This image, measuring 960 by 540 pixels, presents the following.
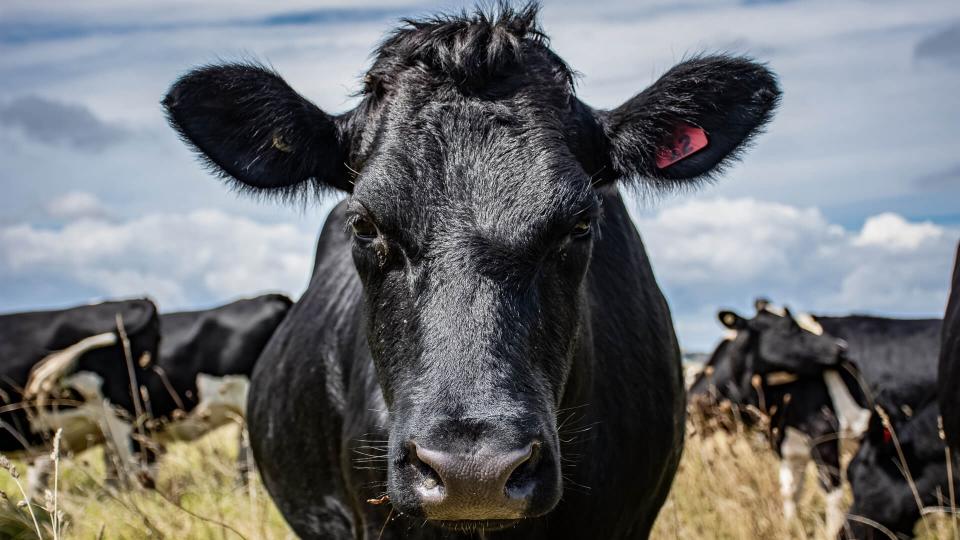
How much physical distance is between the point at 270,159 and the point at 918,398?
9273mm

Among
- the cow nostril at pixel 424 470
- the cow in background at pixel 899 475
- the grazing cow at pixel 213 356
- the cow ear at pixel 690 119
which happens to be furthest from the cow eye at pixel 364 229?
the grazing cow at pixel 213 356

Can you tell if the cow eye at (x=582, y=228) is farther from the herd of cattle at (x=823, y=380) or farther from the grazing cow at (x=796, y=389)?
the grazing cow at (x=796, y=389)

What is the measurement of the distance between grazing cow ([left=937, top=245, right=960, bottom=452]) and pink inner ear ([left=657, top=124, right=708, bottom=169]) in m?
2.14

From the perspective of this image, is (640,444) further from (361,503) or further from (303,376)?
(303,376)

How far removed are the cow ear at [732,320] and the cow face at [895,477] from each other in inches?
150

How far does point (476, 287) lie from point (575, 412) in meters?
0.83

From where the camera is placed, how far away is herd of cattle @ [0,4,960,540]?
254 centimetres

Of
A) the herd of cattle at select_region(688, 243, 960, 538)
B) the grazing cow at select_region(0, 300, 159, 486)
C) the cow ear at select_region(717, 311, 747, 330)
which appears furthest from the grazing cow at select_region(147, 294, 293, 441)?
the herd of cattle at select_region(688, 243, 960, 538)

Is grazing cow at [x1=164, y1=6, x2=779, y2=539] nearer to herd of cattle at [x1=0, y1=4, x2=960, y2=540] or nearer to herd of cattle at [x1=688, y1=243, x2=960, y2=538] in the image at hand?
herd of cattle at [x1=0, y1=4, x2=960, y2=540]

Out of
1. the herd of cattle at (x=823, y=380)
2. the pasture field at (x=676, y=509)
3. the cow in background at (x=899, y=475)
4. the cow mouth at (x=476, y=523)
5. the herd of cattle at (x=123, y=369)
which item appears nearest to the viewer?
the cow mouth at (x=476, y=523)

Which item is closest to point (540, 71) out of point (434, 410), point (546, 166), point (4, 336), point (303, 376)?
point (546, 166)

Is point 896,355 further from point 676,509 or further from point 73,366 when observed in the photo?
point 73,366

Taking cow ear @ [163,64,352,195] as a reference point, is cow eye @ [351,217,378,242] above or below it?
below

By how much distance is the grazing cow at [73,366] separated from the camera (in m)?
11.2
